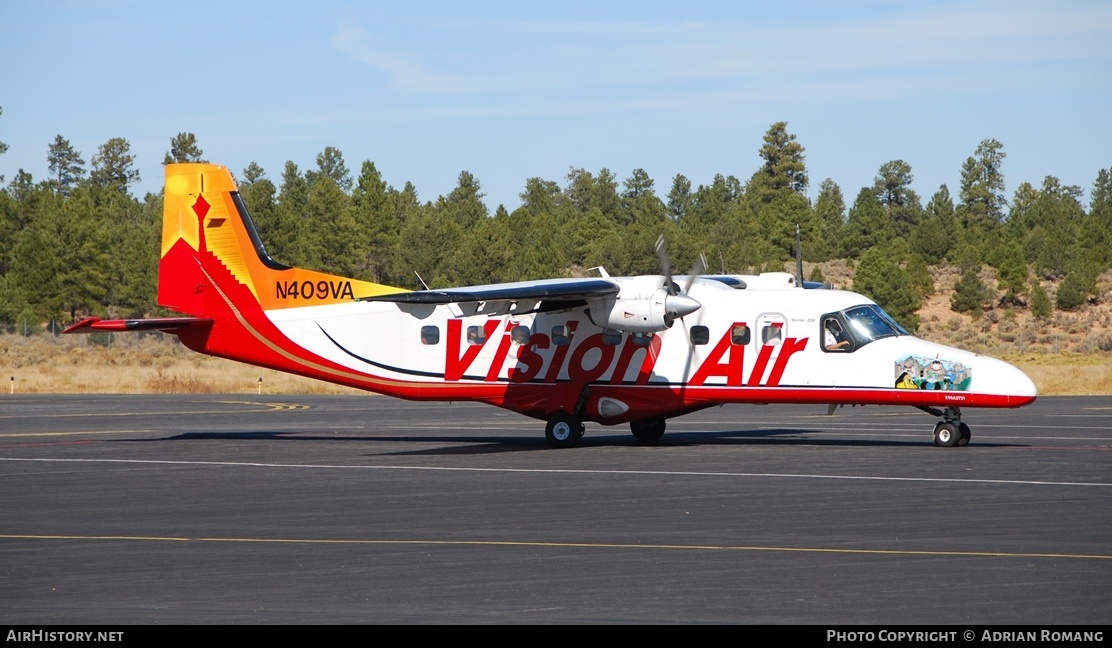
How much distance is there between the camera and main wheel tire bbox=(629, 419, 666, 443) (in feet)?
82.9

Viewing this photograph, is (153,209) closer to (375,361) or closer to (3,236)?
(3,236)

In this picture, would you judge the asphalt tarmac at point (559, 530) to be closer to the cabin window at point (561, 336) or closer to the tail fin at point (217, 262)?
the cabin window at point (561, 336)

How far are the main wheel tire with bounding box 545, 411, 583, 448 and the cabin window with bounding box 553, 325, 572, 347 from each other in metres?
1.34

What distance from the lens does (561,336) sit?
24.6 meters

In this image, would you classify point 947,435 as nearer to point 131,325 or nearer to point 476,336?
point 476,336

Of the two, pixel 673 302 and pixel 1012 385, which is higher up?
pixel 673 302

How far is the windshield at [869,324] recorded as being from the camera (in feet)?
75.4

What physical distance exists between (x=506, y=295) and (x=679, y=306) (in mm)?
3150

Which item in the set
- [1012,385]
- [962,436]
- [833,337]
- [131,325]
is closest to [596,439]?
[833,337]

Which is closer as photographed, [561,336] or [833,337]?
[833,337]

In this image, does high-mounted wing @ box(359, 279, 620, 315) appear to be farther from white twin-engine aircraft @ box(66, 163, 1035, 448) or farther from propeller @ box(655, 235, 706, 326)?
propeller @ box(655, 235, 706, 326)

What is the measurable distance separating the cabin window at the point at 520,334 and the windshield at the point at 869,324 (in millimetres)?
5983

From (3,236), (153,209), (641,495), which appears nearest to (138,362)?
(3,236)

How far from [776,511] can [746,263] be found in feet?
210
